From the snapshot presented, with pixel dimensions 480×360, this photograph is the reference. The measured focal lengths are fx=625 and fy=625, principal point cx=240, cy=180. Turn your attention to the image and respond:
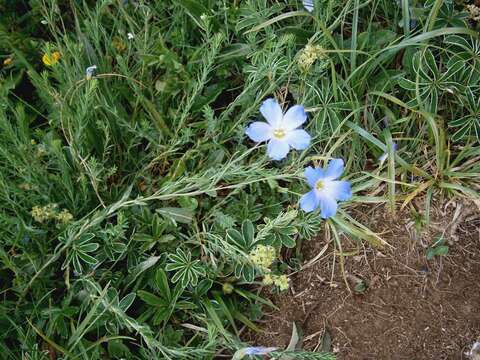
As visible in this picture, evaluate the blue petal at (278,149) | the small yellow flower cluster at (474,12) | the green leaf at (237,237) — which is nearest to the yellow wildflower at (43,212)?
the green leaf at (237,237)

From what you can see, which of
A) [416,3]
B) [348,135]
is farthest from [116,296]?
[416,3]

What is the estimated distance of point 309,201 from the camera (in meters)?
1.56

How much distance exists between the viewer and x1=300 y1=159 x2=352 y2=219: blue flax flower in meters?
1.56

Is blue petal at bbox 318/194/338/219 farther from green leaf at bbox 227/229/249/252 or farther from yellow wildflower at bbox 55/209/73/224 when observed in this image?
yellow wildflower at bbox 55/209/73/224

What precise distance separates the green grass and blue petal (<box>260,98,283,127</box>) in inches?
4.3

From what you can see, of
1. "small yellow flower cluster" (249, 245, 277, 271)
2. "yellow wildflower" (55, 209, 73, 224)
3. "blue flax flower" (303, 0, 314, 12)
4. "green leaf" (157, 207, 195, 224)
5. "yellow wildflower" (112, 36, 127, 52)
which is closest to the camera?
"small yellow flower cluster" (249, 245, 277, 271)

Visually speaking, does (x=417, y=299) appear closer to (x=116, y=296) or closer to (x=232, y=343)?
(x=232, y=343)

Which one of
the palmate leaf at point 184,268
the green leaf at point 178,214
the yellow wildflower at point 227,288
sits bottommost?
the yellow wildflower at point 227,288

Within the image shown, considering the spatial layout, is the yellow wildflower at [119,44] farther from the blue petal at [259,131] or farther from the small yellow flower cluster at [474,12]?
the small yellow flower cluster at [474,12]

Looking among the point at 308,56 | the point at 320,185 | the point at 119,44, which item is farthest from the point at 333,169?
the point at 119,44

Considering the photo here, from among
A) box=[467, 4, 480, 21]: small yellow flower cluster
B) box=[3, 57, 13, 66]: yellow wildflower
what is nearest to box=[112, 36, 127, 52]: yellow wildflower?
box=[3, 57, 13, 66]: yellow wildflower

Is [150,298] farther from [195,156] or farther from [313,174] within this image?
[313,174]

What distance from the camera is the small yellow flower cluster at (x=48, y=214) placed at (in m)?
1.64

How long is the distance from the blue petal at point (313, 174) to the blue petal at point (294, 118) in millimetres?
145
